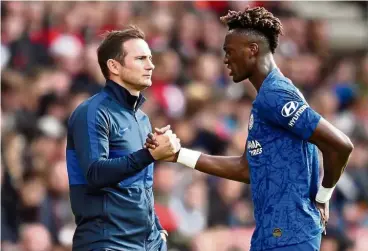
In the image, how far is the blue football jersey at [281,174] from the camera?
22.0ft

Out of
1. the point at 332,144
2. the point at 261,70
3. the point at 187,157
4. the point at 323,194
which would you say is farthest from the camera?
the point at 187,157

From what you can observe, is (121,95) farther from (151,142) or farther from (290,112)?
(290,112)

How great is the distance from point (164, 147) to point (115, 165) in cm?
36

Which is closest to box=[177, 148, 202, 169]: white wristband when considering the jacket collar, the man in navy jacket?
the man in navy jacket

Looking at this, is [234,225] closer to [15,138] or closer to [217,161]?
[15,138]

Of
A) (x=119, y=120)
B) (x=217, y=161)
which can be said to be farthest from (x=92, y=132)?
(x=217, y=161)

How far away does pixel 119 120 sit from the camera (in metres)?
7.04

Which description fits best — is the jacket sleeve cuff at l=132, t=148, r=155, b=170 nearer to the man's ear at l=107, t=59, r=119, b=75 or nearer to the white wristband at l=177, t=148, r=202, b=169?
the man's ear at l=107, t=59, r=119, b=75

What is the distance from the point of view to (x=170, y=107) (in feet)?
44.3

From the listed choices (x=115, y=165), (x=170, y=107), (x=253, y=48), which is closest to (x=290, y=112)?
(x=253, y=48)

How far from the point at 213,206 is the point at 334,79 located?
492cm

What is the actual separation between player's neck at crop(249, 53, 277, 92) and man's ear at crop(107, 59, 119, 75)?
3.02 ft

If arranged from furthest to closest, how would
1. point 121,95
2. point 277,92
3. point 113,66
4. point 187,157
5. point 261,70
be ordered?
point 187,157 → point 113,66 → point 121,95 → point 261,70 → point 277,92

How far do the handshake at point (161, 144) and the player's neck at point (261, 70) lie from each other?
0.63 meters
